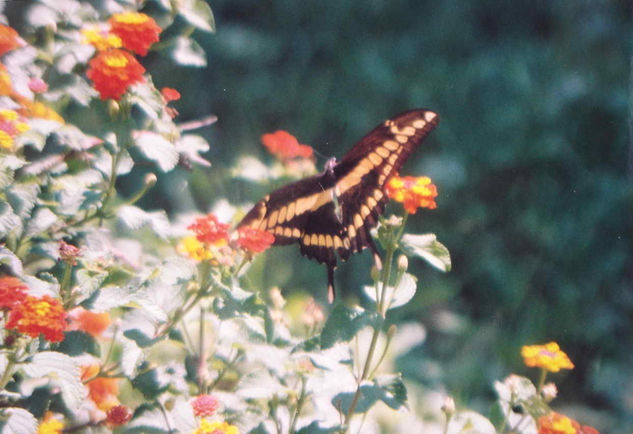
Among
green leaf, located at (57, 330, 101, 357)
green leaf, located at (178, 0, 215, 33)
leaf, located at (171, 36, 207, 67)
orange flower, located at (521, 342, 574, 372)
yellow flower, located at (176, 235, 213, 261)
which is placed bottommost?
green leaf, located at (57, 330, 101, 357)

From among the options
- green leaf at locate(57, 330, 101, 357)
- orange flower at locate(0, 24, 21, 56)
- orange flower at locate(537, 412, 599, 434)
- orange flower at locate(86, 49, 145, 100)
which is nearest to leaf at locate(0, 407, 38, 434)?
green leaf at locate(57, 330, 101, 357)

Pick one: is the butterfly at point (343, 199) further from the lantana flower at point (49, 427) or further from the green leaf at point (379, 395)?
the lantana flower at point (49, 427)

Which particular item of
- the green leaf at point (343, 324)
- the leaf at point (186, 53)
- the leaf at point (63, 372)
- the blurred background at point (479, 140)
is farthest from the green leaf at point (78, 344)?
the blurred background at point (479, 140)

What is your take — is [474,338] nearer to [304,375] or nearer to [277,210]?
[277,210]

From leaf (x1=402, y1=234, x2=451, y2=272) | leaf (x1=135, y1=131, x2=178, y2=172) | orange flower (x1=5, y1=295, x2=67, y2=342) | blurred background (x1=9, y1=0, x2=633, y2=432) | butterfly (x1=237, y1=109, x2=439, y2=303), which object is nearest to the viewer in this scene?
orange flower (x1=5, y1=295, x2=67, y2=342)

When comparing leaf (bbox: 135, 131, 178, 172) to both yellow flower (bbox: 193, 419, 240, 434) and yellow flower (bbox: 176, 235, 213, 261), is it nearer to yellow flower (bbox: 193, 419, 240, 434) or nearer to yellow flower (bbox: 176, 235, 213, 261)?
yellow flower (bbox: 176, 235, 213, 261)

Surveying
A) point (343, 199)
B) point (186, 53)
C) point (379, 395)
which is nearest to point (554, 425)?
point (379, 395)
